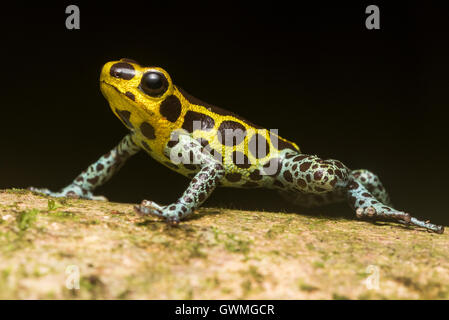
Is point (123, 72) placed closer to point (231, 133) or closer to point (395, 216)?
point (231, 133)

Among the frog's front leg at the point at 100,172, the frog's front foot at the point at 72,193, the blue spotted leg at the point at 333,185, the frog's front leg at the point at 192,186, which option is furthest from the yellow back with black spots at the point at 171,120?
the frog's front foot at the point at 72,193

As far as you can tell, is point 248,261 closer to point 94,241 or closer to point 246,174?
point 94,241

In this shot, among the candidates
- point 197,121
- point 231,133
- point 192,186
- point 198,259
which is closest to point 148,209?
point 192,186

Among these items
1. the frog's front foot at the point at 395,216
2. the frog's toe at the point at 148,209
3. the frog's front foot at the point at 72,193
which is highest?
the frog's toe at the point at 148,209

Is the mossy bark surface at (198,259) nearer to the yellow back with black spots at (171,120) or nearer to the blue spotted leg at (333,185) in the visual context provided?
the blue spotted leg at (333,185)

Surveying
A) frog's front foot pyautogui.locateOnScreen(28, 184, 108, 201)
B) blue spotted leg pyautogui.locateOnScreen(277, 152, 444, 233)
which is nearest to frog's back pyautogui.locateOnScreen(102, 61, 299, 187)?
blue spotted leg pyautogui.locateOnScreen(277, 152, 444, 233)

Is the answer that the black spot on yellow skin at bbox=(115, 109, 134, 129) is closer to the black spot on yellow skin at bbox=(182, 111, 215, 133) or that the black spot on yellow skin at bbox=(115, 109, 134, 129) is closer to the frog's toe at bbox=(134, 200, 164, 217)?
the black spot on yellow skin at bbox=(182, 111, 215, 133)
